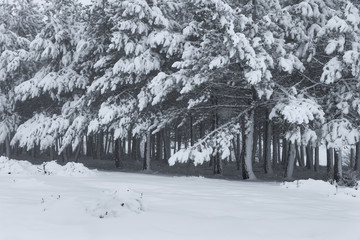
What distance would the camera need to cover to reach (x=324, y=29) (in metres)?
17.7

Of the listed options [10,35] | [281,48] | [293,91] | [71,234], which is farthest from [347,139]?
[10,35]

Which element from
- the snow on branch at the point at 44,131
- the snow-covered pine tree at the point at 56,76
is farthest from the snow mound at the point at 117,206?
the snow on branch at the point at 44,131

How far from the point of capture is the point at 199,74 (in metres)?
18.2

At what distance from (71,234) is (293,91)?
14.5 m

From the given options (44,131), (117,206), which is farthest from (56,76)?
(117,206)

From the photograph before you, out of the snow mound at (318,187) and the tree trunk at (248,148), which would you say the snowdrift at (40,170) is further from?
the snow mound at (318,187)

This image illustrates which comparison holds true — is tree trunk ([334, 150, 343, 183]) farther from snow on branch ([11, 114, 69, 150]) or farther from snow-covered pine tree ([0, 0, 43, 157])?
snow-covered pine tree ([0, 0, 43, 157])

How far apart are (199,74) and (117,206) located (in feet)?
38.8

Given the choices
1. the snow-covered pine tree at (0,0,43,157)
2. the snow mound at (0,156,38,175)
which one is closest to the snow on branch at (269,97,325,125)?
the snow mound at (0,156,38,175)

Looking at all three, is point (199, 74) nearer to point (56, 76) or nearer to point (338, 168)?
point (338, 168)

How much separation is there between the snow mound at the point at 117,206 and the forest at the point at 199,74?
8736mm

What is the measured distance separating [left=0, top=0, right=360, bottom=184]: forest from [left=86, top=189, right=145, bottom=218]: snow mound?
874 centimetres

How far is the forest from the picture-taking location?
56.9 feet

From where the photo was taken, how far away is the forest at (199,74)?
56.9 ft
